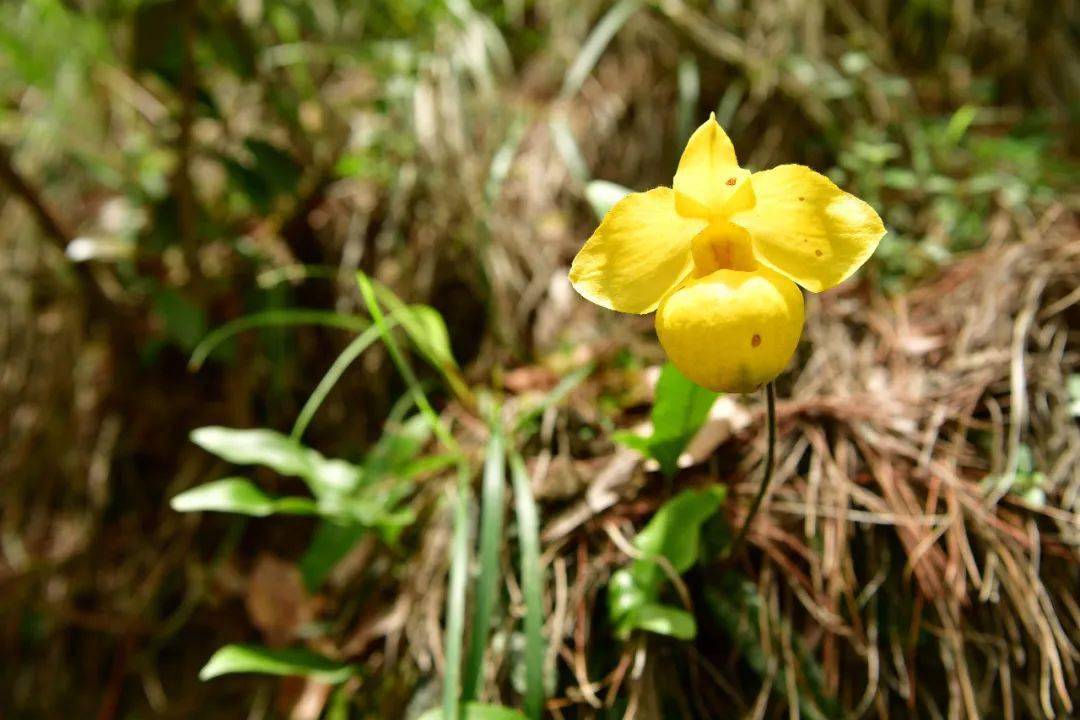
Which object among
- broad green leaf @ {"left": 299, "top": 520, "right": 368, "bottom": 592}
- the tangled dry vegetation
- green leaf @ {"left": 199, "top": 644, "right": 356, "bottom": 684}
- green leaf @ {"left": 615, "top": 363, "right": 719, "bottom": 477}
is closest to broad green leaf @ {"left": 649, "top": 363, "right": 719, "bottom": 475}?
green leaf @ {"left": 615, "top": 363, "right": 719, "bottom": 477}

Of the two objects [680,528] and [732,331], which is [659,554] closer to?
[680,528]

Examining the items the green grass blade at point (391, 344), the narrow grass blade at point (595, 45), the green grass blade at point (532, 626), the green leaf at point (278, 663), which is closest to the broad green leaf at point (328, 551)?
the green leaf at point (278, 663)

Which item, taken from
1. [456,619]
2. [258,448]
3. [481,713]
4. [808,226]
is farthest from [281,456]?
[808,226]

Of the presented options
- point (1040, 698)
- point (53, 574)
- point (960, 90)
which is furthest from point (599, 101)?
point (53, 574)

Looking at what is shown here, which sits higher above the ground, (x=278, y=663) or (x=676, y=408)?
(x=676, y=408)

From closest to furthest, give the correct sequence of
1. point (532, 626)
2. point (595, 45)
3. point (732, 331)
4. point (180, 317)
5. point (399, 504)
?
point (732, 331) < point (532, 626) < point (399, 504) < point (180, 317) < point (595, 45)

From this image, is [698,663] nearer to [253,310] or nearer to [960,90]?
[253,310]
